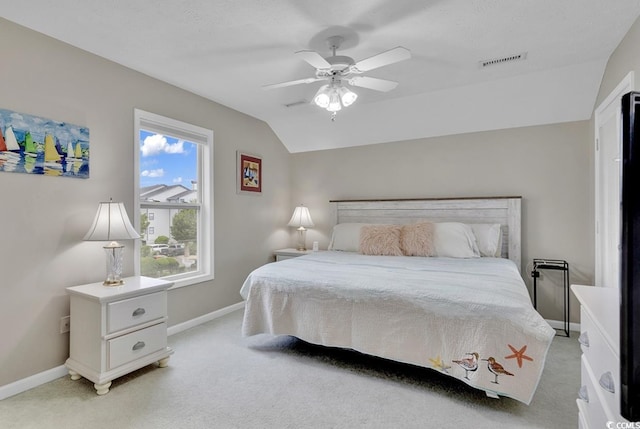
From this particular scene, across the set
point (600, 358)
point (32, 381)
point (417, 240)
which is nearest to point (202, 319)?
point (32, 381)

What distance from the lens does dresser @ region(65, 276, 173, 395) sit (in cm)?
219

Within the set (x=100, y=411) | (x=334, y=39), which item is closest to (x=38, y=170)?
(x=100, y=411)

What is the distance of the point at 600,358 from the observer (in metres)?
1.12

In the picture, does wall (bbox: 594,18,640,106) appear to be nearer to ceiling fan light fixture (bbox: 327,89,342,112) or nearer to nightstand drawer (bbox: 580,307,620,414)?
nightstand drawer (bbox: 580,307,620,414)

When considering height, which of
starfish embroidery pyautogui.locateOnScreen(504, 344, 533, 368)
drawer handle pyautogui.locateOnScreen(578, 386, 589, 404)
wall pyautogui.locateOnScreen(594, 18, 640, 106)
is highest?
wall pyautogui.locateOnScreen(594, 18, 640, 106)

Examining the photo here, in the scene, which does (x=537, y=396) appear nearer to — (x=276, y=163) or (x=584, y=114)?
(x=584, y=114)

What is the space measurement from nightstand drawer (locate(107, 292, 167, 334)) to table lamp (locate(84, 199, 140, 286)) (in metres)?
0.25

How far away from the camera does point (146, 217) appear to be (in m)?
3.13

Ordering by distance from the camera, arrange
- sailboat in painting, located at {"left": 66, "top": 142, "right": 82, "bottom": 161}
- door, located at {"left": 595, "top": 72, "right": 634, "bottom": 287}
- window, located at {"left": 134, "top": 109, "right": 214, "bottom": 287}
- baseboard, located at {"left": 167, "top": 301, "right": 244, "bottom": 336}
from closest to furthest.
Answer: sailboat in painting, located at {"left": 66, "top": 142, "right": 82, "bottom": 161}, door, located at {"left": 595, "top": 72, "right": 634, "bottom": 287}, window, located at {"left": 134, "top": 109, "right": 214, "bottom": 287}, baseboard, located at {"left": 167, "top": 301, "right": 244, "bottom": 336}

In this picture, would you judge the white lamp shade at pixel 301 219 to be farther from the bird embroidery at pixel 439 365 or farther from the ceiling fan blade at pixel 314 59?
the bird embroidery at pixel 439 365

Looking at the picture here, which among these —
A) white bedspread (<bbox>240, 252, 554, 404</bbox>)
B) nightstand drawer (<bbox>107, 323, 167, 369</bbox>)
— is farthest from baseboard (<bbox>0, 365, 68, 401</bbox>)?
white bedspread (<bbox>240, 252, 554, 404</bbox>)

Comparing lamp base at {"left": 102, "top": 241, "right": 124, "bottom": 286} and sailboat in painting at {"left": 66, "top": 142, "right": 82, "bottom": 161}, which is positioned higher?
sailboat in painting at {"left": 66, "top": 142, "right": 82, "bottom": 161}

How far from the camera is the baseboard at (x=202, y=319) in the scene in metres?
3.22

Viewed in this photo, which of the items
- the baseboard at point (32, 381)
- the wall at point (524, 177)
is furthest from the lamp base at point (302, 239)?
the baseboard at point (32, 381)
